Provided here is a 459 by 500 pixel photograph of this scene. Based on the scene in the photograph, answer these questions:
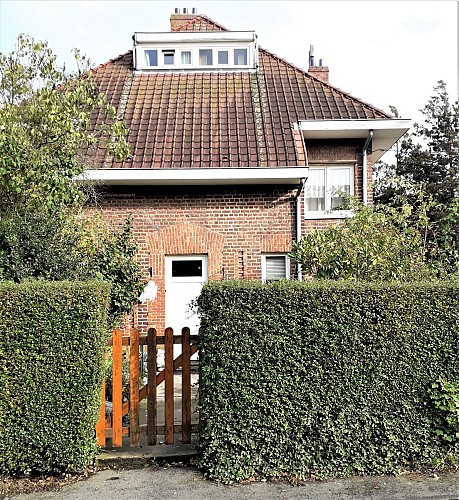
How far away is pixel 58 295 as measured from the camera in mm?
5363

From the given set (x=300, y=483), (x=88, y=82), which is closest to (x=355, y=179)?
(x=88, y=82)

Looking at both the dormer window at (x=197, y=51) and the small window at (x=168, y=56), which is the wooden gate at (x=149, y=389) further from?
the small window at (x=168, y=56)

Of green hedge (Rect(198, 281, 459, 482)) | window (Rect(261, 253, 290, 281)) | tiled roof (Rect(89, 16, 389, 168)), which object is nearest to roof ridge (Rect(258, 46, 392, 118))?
tiled roof (Rect(89, 16, 389, 168))

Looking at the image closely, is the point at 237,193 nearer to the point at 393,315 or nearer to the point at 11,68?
the point at 11,68

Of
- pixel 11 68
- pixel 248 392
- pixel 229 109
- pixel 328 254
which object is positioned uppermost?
pixel 229 109

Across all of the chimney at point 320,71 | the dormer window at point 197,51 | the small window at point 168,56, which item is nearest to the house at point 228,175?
the dormer window at point 197,51

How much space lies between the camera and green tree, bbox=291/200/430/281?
696cm

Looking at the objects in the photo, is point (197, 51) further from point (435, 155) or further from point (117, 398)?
point (435, 155)

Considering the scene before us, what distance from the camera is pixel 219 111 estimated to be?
13.0m

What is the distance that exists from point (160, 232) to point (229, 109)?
3.68 m

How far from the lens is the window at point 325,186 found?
12.7m

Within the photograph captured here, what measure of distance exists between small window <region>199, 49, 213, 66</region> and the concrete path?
11.7 metres

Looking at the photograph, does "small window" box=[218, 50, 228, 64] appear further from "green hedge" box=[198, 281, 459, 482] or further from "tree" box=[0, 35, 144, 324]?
"green hedge" box=[198, 281, 459, 482]

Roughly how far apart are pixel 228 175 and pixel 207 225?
3.96 feet
